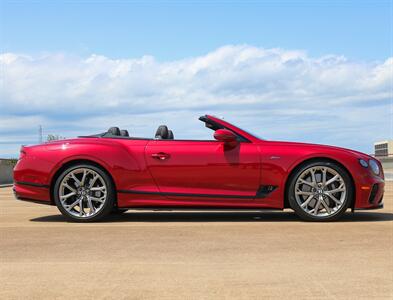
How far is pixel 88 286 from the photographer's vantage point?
3760 mm

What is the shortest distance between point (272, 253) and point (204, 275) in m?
1.01

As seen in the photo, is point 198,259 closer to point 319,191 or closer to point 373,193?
point 319,191

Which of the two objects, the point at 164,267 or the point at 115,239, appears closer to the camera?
the point at 164,267

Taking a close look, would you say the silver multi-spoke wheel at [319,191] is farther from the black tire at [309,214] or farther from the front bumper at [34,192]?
the front bumper at [34,192]

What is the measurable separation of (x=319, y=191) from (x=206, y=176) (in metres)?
1.42

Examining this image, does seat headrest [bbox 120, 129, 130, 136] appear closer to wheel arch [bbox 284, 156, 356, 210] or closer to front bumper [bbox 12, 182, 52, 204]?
front bumper [bbox 12, 182, 52, 204]

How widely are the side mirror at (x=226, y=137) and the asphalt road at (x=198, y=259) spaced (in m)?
1.02

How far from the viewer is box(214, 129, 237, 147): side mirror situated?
7113mm

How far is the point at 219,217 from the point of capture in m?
7.81

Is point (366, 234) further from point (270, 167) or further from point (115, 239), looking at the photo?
point (115, 239)

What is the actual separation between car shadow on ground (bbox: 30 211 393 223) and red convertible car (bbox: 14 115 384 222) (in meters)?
0.29

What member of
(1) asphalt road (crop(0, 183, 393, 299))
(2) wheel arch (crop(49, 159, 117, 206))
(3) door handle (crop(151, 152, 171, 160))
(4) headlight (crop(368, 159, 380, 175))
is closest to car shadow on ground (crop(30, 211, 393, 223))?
(1) asphalt road (crop(0, 183, 393, 299))

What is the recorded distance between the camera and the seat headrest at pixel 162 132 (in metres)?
7.56

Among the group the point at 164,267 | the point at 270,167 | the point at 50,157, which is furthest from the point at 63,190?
the point at 164,267
